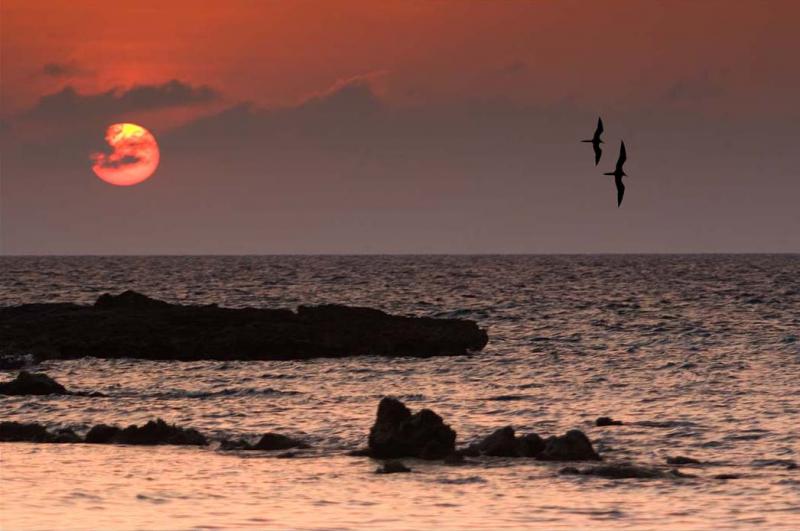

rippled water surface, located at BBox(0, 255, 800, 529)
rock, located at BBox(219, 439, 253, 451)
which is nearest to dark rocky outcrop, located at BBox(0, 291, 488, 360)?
rippled water surface, located at BBox(0, 255, 800, 529)

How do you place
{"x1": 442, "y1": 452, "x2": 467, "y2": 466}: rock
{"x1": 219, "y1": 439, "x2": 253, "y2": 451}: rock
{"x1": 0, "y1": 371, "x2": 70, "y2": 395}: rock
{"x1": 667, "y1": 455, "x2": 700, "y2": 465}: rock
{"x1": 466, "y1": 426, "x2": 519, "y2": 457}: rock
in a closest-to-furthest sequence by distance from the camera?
{"x1": 667, "y1": 455, "x2": 700, "y2": 465}: rock
{"x1": 442, "y1": 452, "x2": 467, "y2": 466}: rock
{"x1": 466, "y1": 426, "x2": 519, "y2": 457}: rock
{"x1": 219, "y1": 439, "x2": 253, "y2": 451}: rock
{"x1": 0, "y1": 371, "x2": 70, "y2": 395}: rock

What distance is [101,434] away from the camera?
31.1 m

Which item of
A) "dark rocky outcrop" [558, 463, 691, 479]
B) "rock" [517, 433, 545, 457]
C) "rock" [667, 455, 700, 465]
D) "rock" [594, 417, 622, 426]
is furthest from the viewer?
"rock" [594, 417, 622, 426]

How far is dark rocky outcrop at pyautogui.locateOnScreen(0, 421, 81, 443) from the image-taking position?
31000 mm

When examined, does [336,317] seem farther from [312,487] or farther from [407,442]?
[312,487]

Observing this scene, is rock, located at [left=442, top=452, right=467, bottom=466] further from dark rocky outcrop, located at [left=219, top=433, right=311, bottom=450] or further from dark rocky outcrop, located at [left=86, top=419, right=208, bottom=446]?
dark rocky outcrop, located at [left=86, top=419, right=208, bottom=446]

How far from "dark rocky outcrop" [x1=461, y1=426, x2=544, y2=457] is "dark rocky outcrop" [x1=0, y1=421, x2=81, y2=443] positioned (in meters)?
9.67

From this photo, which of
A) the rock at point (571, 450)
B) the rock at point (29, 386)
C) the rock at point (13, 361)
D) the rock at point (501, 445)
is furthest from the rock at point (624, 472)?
the rock at point (13, 361)

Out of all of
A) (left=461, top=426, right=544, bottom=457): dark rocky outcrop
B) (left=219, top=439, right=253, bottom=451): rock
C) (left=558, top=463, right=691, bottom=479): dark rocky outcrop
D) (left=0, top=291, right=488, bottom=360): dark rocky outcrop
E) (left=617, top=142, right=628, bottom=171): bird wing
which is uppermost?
(left=617, top=142, right=628, bottom=171): bird wing

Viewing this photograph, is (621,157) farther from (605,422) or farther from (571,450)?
(605,422)

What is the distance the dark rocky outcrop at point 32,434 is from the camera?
102 feet

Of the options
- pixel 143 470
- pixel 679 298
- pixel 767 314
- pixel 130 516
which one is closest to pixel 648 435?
pixel 143 470

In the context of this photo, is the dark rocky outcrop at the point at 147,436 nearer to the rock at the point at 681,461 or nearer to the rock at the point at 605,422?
the rock at the point at 605,422

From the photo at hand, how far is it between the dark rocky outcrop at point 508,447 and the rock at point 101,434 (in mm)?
8652
